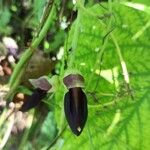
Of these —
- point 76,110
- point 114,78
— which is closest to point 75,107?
point 76,110

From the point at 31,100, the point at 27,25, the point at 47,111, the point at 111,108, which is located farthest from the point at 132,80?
the point at 27,25

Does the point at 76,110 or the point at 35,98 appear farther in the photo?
the point at 35,98

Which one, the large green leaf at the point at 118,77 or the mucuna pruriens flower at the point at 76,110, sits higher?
the mucuna pruriens flower at the point at 76,110

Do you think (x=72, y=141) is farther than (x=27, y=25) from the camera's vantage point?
No

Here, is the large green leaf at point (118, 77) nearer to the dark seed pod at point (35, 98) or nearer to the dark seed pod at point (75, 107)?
the dark seed pod at point (35, 98)

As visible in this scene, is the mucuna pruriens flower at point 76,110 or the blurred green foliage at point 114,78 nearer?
the mucuna pruriens flower at point 76,110

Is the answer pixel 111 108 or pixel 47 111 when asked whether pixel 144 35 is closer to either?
pixel 111 108

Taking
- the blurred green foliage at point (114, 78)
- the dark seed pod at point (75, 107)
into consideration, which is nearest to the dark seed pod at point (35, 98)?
the blurred green foliage at point (114, 78)

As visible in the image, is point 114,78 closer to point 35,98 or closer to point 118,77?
point 118,77
